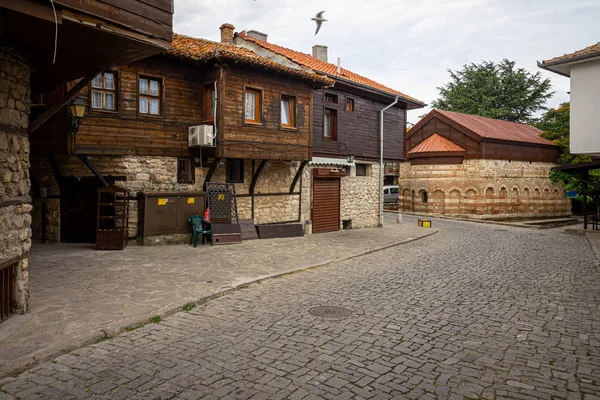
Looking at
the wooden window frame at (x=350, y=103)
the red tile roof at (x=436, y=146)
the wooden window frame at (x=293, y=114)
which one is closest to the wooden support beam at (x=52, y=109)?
the wooden window frame at (x=293, y=114)

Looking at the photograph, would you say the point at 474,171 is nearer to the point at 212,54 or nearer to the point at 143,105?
the point at 212,54

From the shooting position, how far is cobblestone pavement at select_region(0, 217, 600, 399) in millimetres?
4230

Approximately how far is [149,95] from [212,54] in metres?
2.34

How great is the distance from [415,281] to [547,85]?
4522 centimetres

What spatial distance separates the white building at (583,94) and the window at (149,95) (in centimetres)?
1478

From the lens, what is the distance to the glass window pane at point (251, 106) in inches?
562

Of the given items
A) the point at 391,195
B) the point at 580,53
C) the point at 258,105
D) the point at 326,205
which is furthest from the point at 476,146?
the point at 258,105

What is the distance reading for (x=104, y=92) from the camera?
12.2 metres

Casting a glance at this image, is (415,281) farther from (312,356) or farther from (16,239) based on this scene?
(16,239)

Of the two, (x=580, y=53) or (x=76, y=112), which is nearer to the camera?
(x=76, y=112)

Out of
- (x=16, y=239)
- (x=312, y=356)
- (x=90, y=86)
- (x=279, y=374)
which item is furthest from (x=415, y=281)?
(x=90, y=86)

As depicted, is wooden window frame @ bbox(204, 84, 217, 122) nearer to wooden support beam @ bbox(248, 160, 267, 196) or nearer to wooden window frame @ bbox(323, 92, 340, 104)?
wooden support beam @ bbox(248, 160, 267, 196)

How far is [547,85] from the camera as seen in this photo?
44.7 meters

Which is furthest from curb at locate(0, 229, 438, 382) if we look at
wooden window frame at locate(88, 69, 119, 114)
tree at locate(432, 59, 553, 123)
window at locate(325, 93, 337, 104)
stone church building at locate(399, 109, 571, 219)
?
tree at locate(432, 59, 553, 123)
